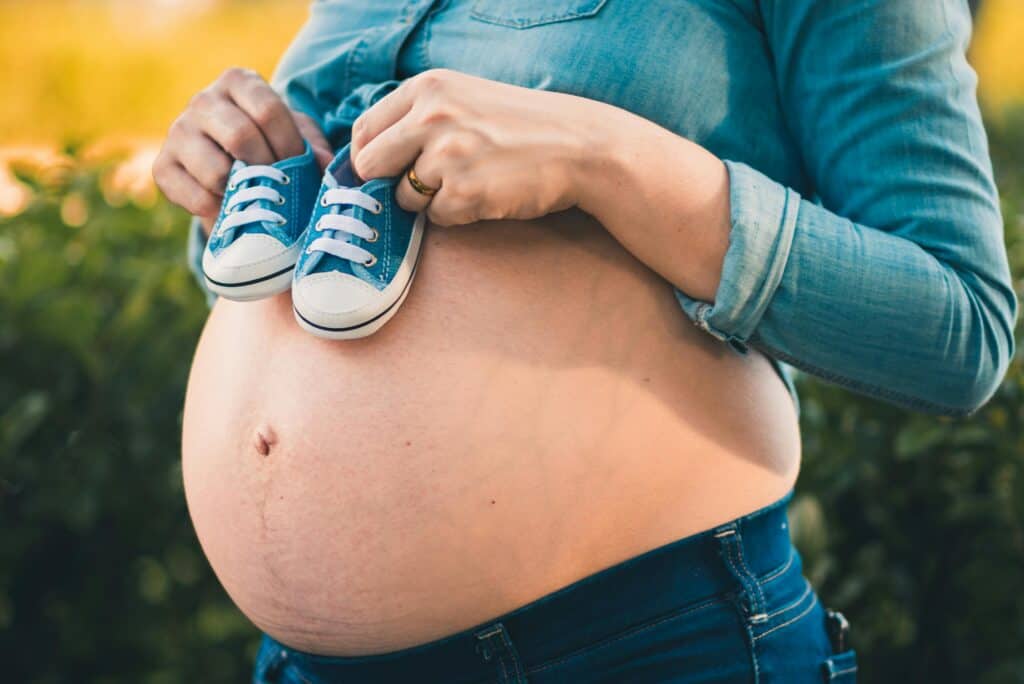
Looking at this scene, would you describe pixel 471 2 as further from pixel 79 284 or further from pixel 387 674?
pixel 79 284

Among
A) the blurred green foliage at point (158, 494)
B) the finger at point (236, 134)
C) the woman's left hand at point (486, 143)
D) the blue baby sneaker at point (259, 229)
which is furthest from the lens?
the blurred green foliage at point (158, 494)

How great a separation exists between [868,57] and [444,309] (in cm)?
51

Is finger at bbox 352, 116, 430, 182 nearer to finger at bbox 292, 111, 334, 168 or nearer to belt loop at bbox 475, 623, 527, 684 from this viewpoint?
finger at bbox 292, 111, 334, 168

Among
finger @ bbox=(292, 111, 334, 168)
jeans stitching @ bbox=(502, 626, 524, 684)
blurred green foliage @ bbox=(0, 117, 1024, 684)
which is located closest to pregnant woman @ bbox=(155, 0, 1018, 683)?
jeans stitching @ bbox=(502, 626, 524, 684)

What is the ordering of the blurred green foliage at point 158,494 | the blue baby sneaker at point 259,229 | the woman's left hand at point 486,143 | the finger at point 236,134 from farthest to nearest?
the blurred green foliage at point 158,494 → the finger at point 236,134 → the blue baby sneaker at point 259,229 → the woman's left hand at point 486,143

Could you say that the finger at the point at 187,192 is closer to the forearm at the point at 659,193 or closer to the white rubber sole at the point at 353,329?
the white rubber sole at the point at 353,329

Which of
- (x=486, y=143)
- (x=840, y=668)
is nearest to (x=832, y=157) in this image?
(x=486, y=143)

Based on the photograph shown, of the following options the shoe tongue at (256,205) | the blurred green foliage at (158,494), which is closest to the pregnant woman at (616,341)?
the shoe tongue at (256,205)

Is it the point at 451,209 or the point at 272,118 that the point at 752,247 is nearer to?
the point at 451,209

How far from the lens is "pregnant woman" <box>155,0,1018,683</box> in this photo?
1031 millimetres

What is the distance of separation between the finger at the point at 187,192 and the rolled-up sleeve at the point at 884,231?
63cm

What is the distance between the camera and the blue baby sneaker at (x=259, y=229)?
3.69 feet

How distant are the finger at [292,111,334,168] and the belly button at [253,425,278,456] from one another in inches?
14.2

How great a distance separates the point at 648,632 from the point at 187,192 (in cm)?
79
